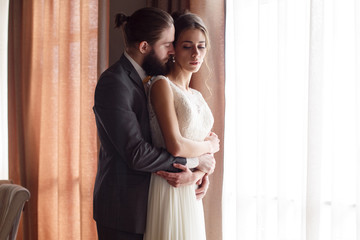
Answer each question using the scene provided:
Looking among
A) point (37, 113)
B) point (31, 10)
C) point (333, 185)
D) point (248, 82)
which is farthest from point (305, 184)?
point (31, 10)

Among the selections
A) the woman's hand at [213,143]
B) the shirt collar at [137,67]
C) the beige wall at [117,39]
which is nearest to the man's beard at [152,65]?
the shirt collar at [137,67]

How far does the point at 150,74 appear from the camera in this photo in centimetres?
164

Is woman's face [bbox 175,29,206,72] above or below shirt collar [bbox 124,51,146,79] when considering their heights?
above

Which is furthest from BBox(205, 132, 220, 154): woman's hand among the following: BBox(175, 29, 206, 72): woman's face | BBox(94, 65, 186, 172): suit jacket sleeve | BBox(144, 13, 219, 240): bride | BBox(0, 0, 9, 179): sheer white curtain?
BBox(0, 0, 9, 179): sheer white curtain

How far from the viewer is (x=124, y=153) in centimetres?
147

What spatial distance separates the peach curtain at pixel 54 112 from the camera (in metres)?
2.70

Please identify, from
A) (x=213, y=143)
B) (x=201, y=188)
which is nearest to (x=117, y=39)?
(x=213, y=143)

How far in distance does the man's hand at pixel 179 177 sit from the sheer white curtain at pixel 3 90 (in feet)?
7.95

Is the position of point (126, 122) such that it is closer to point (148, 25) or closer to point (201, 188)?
point (148, 25)

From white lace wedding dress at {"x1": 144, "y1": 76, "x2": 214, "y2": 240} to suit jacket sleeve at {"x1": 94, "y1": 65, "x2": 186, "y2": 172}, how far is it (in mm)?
82

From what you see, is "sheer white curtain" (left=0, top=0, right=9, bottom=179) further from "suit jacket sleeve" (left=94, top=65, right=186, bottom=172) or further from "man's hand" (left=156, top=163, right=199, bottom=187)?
"man's hand" (left=156, top=163, right=199, bottom=187)

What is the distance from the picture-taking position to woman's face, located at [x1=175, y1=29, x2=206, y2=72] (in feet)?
5.63

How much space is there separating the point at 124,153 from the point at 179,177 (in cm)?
26

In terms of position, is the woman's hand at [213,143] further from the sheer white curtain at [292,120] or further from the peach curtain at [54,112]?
the peach curtain at [54,112]
